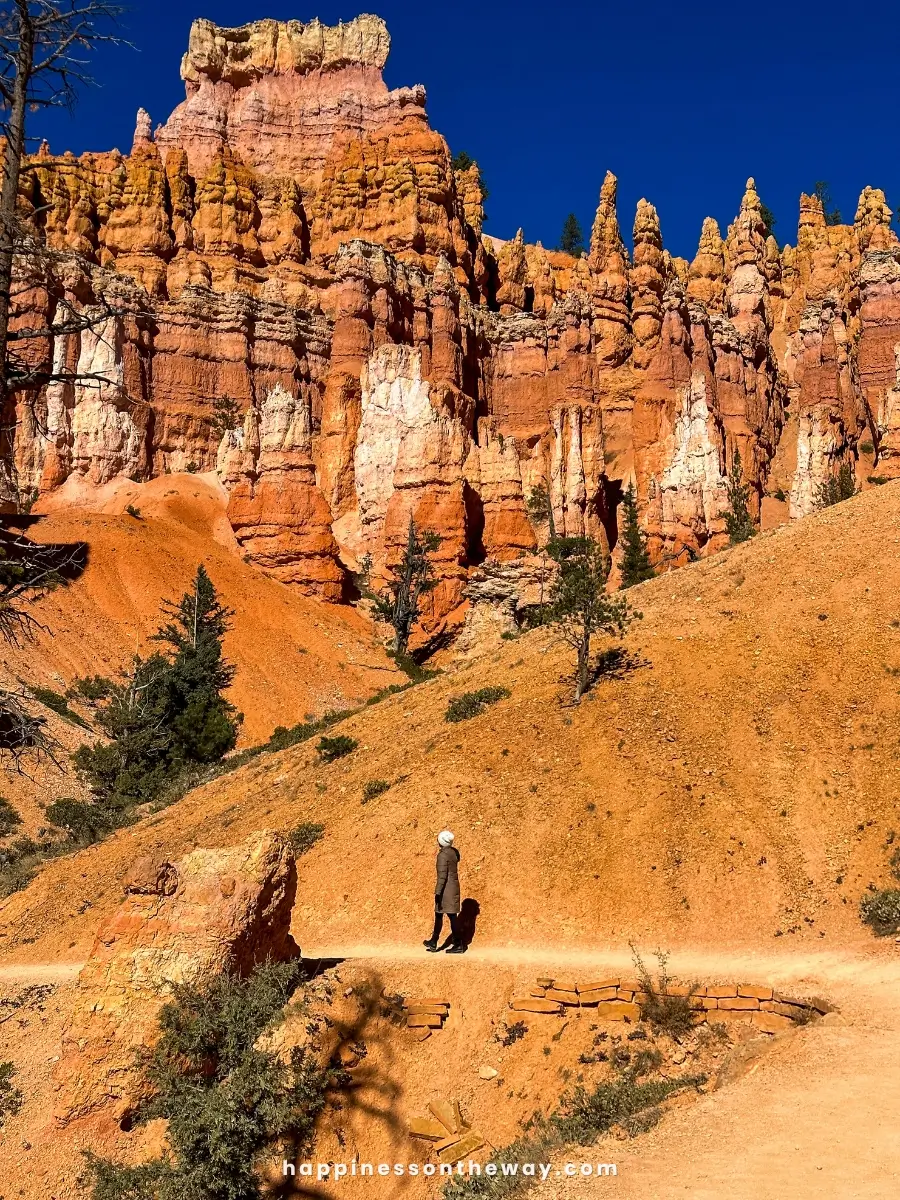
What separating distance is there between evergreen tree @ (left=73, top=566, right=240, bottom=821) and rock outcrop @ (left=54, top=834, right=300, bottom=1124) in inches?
521

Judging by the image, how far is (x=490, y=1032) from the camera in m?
11.1

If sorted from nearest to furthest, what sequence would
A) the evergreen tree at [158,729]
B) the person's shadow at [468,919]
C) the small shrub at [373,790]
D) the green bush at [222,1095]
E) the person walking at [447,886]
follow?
1. the green bush at [222,1095]
2. the person walking at [447,886]
3. the person's shadow at [468,919]
4. the small shrub at [373,790]
5. the evergreen tree at [158,729]

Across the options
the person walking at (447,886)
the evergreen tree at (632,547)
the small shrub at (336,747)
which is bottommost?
the person walking at (447,886)

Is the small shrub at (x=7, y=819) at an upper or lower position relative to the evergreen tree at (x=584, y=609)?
lower

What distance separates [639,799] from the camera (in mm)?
15922

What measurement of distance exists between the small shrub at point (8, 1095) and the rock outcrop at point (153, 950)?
0.89m

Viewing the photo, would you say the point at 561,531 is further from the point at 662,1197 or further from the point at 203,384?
the point at 662,1197

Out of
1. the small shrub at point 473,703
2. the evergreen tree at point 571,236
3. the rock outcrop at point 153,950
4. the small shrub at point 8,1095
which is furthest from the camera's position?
the evergreen tree at point 571,236

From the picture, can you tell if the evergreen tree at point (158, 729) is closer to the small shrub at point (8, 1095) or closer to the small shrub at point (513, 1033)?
the small shrub at point (8, 1095)

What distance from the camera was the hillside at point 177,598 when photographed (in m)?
43.7

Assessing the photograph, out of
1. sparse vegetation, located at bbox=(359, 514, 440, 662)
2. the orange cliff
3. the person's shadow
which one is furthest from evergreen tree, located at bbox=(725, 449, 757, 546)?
the person's shadow

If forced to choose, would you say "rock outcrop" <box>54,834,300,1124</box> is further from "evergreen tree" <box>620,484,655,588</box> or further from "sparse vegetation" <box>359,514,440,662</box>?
"sparse vegetation" <box>359,514,440,662</box>

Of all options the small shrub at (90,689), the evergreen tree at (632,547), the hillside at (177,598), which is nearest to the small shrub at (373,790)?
the hillside at (177,598)

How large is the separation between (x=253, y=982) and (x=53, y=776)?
22.5 metres
